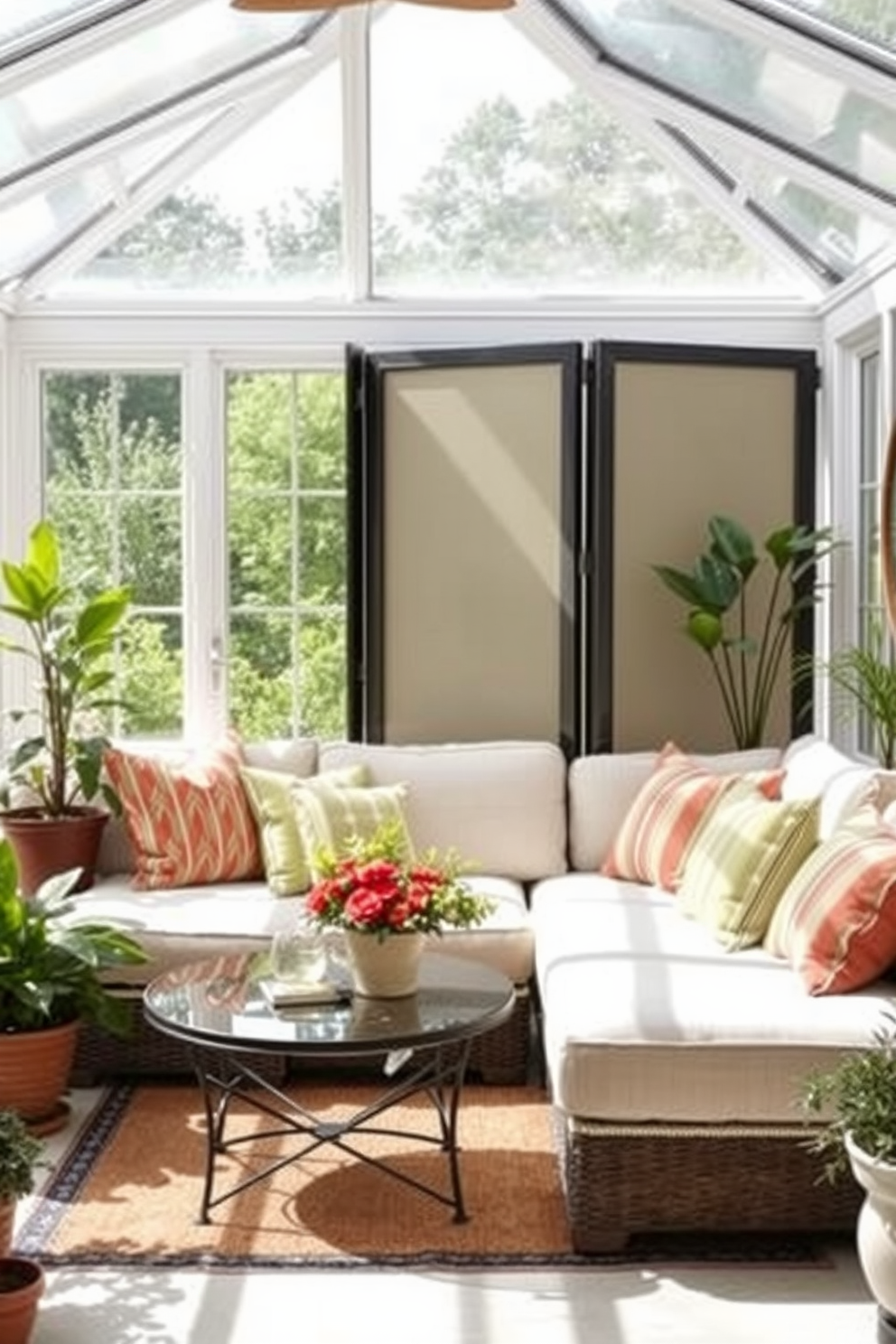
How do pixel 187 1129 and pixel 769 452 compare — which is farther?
pixel 769 452

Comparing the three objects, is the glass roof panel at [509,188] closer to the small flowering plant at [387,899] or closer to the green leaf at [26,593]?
the green leaf at [26,593]

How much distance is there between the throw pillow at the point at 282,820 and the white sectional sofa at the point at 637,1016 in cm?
9

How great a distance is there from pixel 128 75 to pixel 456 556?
1943 millimetres

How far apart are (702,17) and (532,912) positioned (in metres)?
2.53

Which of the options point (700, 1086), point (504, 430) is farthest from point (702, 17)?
point (700, 1086)

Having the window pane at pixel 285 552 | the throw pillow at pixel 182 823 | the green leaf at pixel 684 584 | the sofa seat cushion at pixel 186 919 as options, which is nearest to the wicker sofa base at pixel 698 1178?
the sofa seat cushion at pixel 186 919

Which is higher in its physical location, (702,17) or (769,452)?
(702,17)

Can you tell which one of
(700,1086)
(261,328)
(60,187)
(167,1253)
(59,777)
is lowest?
(167,1253)

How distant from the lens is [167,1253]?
3.50 metres

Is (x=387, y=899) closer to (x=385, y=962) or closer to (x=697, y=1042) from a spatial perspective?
(x=385, y=962)

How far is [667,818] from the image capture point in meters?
4.99

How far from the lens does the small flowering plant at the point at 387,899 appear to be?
368cm

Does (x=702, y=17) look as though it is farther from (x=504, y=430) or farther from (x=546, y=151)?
(x=504, y=430)

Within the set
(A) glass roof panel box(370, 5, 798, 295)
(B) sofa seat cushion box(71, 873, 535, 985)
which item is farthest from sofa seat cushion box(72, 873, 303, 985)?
(A) glass roof panel box(370, 5, 798, 295)
